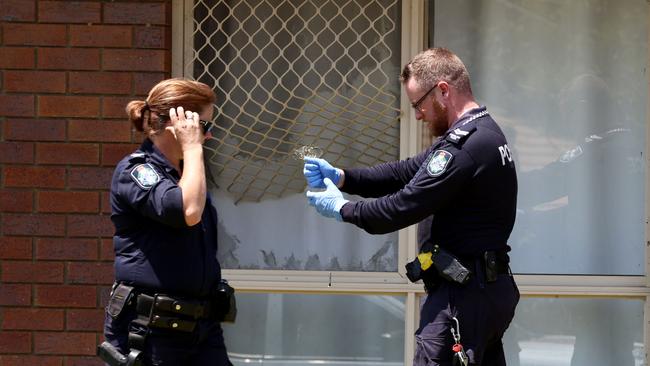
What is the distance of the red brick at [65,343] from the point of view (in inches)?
190

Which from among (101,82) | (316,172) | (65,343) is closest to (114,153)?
(101,82)

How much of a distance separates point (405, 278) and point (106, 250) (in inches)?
56.3

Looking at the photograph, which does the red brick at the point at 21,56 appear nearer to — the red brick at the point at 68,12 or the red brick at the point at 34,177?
the red brick at the point at 68,12

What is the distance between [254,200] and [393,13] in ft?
3.75

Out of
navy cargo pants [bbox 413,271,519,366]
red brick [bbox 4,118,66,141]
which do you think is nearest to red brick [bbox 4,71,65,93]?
red brick [bbox 4,118,66,141]

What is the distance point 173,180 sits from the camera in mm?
3625

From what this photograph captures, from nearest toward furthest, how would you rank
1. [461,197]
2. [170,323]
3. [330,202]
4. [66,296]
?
[170,323] → [461,197] → [330,202] → [66,296]

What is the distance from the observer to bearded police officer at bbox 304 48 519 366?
11.6 feet

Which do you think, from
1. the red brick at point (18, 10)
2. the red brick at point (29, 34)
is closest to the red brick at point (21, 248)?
the red brick at point (29, 34)

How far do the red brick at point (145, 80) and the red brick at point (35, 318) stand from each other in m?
1.10

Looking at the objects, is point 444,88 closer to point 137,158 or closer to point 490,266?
point 490,266

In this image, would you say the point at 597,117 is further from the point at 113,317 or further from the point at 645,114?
the point at 113,317

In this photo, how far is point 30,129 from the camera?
4.85 m

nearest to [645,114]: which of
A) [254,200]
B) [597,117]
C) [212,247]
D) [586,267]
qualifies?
[597,117]
